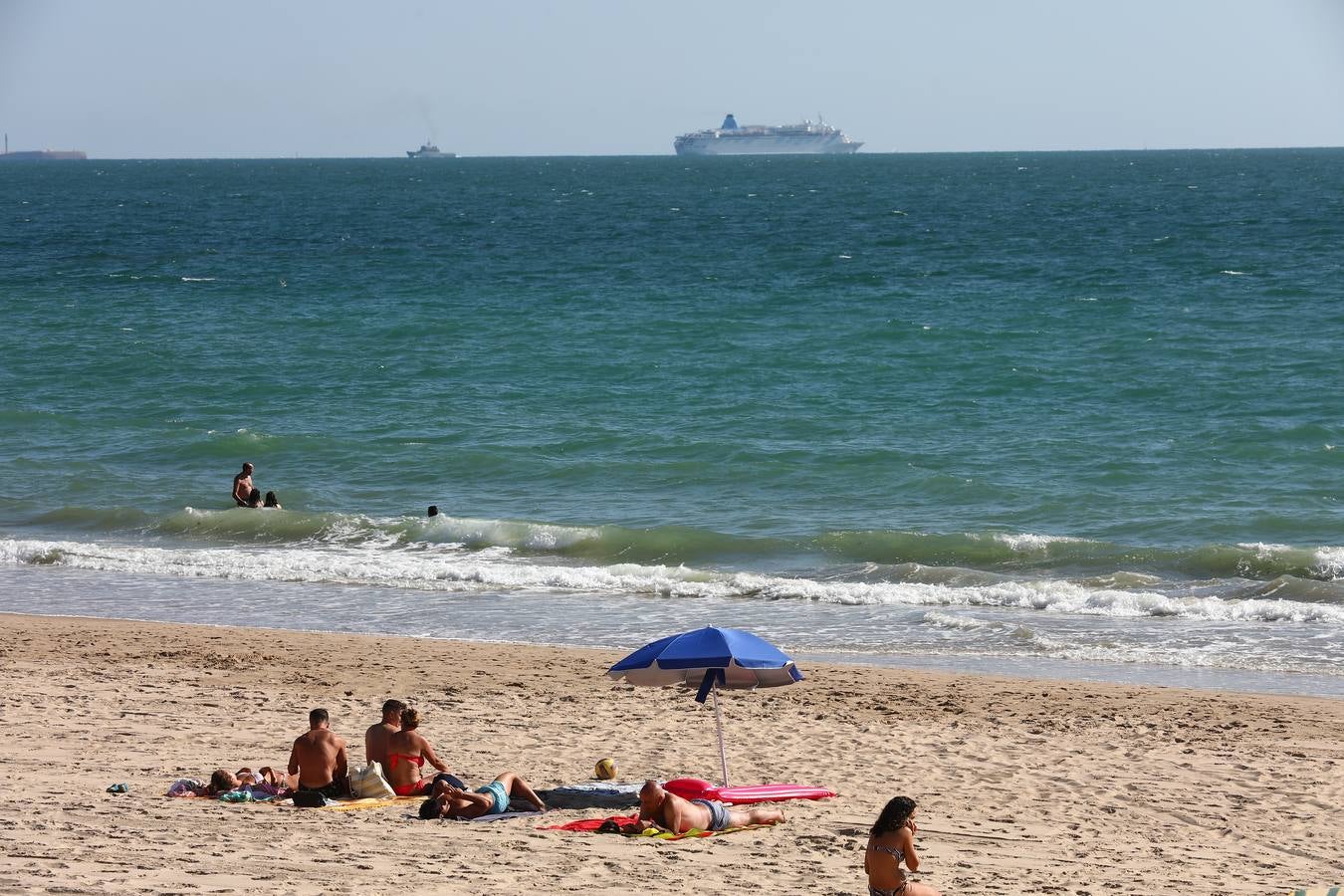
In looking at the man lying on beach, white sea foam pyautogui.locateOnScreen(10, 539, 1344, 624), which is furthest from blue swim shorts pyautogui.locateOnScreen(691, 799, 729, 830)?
white sea foam pyautogui.locateOnScreen(10, 539, 1344, 624)

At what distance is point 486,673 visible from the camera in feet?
45.1

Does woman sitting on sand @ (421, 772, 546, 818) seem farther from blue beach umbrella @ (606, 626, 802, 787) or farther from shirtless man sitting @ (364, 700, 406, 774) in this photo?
blue beach umbrella @ (606, 626, 802, 787)

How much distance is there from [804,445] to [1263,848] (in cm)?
1619

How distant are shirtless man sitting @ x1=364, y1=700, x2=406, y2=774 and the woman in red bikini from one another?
0.04m

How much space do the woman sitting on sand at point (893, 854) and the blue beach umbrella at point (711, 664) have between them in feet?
7.49

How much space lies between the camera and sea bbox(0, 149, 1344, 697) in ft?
54.7

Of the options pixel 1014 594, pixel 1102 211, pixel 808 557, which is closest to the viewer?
pixel 1014 594

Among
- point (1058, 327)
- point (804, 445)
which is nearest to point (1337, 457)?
point (804, 445)

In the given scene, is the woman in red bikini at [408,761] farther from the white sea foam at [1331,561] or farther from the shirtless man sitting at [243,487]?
the shirtless man sitting at [243,487]

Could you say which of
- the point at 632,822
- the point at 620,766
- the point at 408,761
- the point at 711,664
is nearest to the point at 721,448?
the point at 620,766

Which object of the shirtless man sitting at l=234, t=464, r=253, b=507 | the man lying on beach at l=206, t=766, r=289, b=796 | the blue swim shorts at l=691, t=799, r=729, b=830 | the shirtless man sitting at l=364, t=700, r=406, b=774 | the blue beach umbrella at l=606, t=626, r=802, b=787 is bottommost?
the man lying on beach at l=206, t=766, r=289, b=796

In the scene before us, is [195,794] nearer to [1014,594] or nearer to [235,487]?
[1014,594]

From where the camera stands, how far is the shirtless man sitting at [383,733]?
32.8ft

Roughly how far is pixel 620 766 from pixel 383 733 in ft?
6.00
